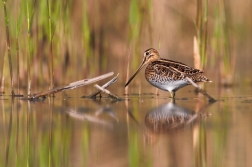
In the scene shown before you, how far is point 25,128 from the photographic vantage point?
23.3ft

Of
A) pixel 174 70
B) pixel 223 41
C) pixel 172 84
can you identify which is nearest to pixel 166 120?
pixel 172 84

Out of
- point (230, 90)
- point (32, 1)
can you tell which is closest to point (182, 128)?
point (32, 1)

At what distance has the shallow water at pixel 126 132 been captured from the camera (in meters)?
5.45

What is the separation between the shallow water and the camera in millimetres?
5445

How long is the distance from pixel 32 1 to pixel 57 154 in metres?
3.81

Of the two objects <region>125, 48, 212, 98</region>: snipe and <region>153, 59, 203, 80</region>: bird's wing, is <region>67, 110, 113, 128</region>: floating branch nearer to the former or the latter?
<region>125, 48, 212, 98</region>: snipe

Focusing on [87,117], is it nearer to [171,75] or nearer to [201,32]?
[171,75]

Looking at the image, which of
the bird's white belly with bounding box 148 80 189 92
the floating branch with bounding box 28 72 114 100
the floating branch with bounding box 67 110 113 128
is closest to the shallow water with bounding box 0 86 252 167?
the floating branch with bounding box 67 110 113 128

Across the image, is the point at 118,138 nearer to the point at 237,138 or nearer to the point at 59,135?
the point at 59,135

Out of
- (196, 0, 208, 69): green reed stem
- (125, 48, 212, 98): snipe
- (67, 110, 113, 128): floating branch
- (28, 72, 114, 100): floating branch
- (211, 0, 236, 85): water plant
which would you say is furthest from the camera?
(211, 0, 236, 85): water plant

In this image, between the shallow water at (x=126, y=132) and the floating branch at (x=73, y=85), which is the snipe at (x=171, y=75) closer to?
the shallow water at (x=126, y=132)

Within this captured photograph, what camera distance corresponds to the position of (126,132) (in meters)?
6.72

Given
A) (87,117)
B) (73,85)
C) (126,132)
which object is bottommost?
(126,132)

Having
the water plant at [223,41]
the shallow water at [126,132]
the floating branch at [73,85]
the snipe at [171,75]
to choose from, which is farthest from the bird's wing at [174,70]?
the floating branch at [73,85]
